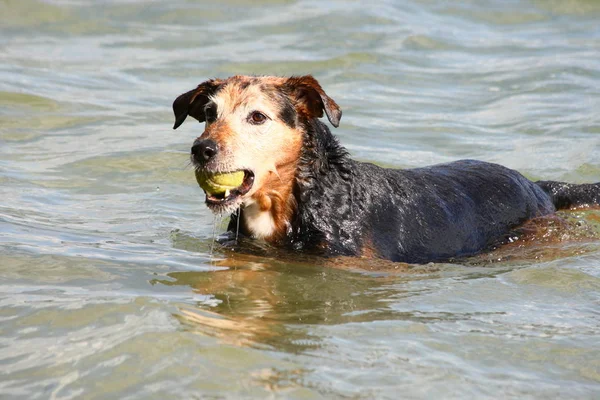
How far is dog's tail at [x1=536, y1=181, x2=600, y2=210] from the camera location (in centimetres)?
988

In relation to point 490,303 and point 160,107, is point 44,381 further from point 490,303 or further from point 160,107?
point 160,107

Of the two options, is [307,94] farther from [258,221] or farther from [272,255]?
[272,255]

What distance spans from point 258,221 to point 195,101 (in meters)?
1.30

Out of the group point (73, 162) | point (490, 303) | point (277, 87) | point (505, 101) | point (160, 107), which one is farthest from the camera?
point (505, 101)

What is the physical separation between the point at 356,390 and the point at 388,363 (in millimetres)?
460

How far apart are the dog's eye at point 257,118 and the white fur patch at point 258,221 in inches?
28.8

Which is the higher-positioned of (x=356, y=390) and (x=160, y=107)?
(x=160, y=107)

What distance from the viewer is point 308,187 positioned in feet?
26.3

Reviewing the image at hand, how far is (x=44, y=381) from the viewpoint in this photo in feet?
17.4

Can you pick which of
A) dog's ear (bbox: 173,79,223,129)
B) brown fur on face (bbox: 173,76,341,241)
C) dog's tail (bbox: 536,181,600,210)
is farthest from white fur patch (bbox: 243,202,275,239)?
dog's tail (bbox: 536,181,600,210)

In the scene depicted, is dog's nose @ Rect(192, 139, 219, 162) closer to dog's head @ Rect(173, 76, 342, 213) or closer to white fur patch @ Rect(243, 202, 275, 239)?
dog's head @ Rect(173, 76, 342, 213)

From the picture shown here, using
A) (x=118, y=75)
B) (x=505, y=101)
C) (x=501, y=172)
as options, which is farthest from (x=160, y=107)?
(x=501, y=172)

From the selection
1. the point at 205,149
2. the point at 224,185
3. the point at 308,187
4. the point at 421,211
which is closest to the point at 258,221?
the point at 308,187

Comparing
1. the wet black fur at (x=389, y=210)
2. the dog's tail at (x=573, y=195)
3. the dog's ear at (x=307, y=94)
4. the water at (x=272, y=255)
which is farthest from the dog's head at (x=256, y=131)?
the dog's tail at (x=573, y=195)
